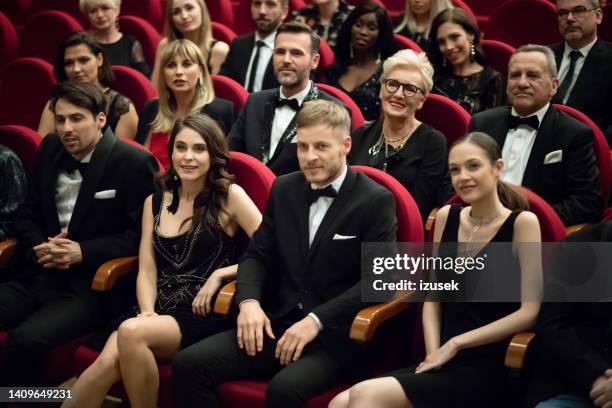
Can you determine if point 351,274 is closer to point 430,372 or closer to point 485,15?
point 430,372

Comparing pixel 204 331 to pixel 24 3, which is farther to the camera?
pixel 24 3

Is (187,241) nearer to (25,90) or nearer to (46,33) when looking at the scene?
(25,90)

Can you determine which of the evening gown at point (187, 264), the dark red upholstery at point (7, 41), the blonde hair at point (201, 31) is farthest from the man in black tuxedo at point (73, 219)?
the dark red upholstery at point (7, 41)

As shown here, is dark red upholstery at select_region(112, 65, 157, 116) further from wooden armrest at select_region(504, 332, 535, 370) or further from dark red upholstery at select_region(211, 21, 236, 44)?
wooden armrest at select_region(504, 332, 535, 370)

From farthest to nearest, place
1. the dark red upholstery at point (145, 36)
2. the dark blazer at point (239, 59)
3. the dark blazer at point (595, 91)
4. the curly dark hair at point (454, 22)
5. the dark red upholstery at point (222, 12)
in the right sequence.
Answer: the dark red upholstery at point (222, 12) → the dark red upholstery at point (145, 36) → the dark blazer at point (239, 59) → the curly dark hair at point (454, 22) → the dark blazer at point (595, 91)

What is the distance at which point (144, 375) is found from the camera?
62.7 inches

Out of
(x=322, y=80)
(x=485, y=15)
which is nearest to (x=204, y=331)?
(x=322, y=80)

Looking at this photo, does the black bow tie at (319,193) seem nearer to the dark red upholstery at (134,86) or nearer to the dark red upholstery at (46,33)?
the dark red upholstery at (134,86)

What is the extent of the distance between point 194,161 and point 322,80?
0.90 meters

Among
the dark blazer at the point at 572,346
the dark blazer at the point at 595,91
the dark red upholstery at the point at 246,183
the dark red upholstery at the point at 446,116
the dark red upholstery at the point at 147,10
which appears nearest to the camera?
the dark blazer at the point at 572,346

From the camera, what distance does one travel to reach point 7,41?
10.2 feet

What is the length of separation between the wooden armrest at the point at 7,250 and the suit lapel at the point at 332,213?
0.69 metres

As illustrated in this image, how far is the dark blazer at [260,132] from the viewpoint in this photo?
2094 millimetres

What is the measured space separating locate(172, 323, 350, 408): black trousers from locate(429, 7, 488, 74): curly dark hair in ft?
3.43
